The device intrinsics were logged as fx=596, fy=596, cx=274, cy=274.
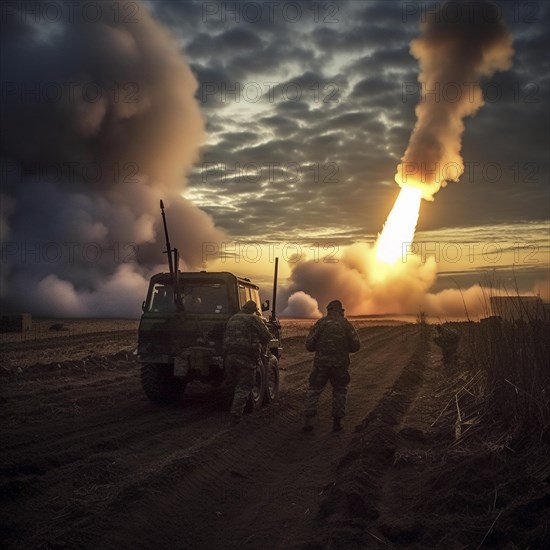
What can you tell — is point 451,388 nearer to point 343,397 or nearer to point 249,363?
point 343,397

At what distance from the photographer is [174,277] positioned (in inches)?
458

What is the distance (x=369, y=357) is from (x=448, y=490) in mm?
17916

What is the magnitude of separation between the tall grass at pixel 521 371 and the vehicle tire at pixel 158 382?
235 inches

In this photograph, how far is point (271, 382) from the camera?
12.4 metres

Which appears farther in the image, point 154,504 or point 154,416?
point 154,416

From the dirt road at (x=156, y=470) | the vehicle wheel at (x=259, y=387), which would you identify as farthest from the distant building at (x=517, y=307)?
the vehicle wheel at (x=259, y=387)

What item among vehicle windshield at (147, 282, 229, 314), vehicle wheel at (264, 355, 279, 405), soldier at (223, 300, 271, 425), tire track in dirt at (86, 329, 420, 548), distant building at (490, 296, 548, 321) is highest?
vehicle windshield at (147, 282, 229, 314)

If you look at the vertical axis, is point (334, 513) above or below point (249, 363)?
below

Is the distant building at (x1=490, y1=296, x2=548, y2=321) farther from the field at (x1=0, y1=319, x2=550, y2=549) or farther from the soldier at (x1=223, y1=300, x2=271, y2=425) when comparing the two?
the soldier at (x1=223, y1=300, x2=271, y2=425)

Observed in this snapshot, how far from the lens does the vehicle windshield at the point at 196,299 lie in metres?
11.6

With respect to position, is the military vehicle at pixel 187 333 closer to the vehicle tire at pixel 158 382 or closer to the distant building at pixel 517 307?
the vehicle tire at pixel 158 382

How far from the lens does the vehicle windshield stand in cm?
1162

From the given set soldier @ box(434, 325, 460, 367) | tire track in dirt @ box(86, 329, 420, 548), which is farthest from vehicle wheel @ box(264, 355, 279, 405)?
soldier @ box(434, 325, 460, 367)

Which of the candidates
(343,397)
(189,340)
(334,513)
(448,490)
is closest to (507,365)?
(343,397)
